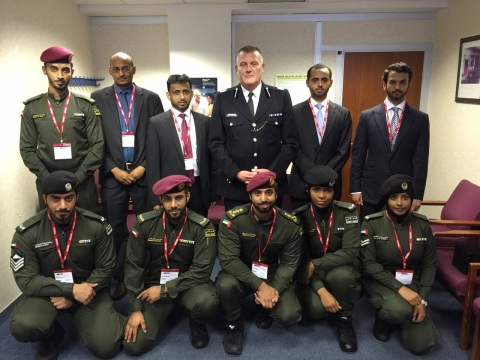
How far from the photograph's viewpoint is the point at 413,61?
188 inches

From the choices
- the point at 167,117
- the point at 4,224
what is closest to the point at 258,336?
the point at 167,117

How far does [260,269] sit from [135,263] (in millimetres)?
831

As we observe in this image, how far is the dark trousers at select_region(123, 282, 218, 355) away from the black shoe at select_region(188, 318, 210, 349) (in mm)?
48

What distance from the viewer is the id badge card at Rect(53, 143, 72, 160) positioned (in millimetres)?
2617

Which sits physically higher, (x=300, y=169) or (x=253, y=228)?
(x=300, y=169)

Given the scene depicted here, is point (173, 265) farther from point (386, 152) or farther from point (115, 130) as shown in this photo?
point (386, 152)

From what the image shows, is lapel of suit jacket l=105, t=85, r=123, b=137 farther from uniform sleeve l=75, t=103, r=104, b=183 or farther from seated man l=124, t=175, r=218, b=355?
seated man l=124, t=175, r=218, b=355

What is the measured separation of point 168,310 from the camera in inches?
97.0

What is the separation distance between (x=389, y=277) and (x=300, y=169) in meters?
0.96

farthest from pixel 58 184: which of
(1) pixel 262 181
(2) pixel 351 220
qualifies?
(2) pixel 351 220

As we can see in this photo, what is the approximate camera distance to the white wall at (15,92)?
2832 mm

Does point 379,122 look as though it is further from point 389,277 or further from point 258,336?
point 258,336

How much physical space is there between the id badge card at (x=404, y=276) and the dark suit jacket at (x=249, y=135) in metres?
1.02

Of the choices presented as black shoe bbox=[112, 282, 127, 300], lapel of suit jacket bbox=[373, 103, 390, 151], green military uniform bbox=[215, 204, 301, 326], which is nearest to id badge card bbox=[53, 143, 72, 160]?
black shoe bbox=[112, 282, 127, 300]
